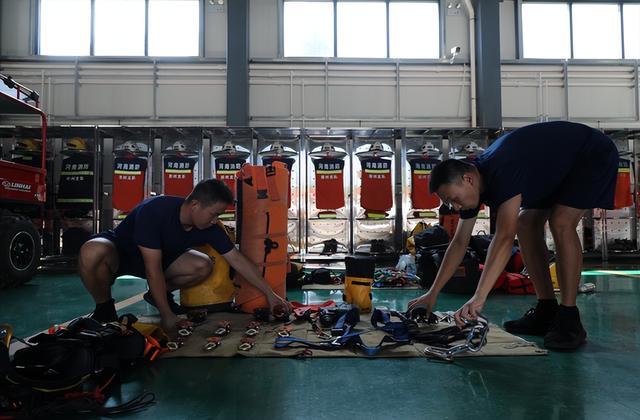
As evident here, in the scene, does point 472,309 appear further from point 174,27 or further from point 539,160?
point 174,27

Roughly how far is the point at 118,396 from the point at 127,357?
0.97 ft

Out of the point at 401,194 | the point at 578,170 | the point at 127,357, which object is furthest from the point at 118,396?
the point at 401,194

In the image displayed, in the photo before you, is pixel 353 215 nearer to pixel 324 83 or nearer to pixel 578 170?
pixel 324 83

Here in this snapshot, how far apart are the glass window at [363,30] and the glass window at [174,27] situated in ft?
11.1

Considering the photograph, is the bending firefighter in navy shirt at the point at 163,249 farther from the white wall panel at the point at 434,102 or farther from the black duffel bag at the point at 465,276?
the white wall panel at the point at 434,102

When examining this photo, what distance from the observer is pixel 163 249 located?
2.88m

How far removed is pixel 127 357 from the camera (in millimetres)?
1951

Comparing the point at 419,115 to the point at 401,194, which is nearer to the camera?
the point at 401,194

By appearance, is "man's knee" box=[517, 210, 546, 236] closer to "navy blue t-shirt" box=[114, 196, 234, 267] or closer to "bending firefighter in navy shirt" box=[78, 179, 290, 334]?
"bending firefighter in navy shirt" box=[78, 179, 290, 334]

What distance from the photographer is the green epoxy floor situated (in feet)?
5.05

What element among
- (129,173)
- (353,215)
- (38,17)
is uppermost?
(38,17)

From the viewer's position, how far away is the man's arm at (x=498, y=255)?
6.72ft

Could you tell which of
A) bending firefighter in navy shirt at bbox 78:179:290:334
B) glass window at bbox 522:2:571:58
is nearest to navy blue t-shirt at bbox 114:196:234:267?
bending firefighter in navy shirt at bbox 78:179:290:334

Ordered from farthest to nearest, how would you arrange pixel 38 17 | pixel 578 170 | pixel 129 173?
1. pixel 38 17
2. pixel 129 173
3. pixel 578 170
